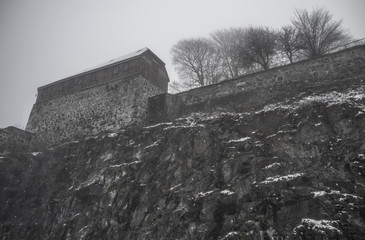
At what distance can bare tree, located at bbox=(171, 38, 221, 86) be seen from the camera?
32875 mm

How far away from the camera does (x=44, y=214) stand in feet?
55.0

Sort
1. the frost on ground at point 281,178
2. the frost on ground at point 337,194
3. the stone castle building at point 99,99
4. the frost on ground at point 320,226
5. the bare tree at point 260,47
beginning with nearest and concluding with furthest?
1. the frost on ground at point 320,226
2. the frost on ground at point 337,194
3. the frost on ground at point 281,178
4. the stone castle building at point 99,99
5. the bare tree at point 260,47

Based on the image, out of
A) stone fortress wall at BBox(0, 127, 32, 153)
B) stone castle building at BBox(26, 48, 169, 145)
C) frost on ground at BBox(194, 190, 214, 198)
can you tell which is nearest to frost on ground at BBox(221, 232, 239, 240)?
frost on ground at BBox(194, 190, 214, 198)

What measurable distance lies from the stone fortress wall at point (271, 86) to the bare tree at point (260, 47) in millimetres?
5184

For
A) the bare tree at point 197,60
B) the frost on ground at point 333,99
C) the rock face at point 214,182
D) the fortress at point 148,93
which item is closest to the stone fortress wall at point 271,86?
the fortress at point 148,93

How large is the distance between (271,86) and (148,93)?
34.2ft

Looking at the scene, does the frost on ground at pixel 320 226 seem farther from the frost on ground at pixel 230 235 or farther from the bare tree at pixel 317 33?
the bare tree at pixel 317 33

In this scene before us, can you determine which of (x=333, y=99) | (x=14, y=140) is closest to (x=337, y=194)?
(x=333, y=99)

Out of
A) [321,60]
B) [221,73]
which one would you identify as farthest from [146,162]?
[221,73]

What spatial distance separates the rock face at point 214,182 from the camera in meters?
9.95

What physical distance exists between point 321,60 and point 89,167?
54.1 feet

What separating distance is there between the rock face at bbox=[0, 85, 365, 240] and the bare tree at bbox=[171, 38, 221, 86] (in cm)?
1562

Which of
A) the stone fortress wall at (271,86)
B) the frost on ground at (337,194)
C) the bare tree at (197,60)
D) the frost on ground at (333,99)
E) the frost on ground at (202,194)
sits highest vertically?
the bare tree at (197,60)

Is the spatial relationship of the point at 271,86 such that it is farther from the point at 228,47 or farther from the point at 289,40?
the point at 228,47
